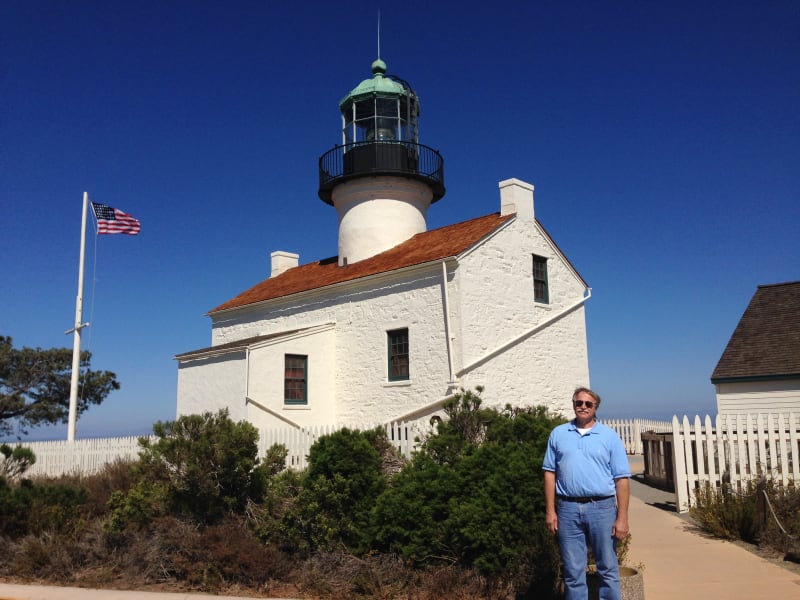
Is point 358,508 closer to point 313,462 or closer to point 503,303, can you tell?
point 313,462

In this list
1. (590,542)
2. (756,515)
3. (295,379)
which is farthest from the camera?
(295,379)

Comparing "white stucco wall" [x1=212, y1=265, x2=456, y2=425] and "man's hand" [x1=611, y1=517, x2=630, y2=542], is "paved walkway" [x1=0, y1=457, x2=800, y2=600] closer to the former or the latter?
"man's hand" [x1=611, y1=517, x2=630, y2=542]

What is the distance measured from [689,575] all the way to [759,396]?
44.9 ft

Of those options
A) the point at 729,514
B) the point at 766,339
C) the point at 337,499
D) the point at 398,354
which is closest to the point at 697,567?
the point at 729,514

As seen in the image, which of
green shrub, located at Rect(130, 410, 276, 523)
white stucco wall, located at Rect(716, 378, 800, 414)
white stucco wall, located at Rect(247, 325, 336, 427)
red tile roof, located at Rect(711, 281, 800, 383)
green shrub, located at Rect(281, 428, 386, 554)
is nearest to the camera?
green shrub, located at Rect(281, 428, 386, 554)

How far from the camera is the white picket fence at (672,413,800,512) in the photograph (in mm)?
11094

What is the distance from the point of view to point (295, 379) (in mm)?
17844

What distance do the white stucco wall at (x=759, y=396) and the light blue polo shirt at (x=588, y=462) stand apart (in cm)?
1568

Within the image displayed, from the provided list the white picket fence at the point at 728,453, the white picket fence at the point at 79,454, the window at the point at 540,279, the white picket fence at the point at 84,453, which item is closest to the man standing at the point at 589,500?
the white picket fence at the point at 728,453

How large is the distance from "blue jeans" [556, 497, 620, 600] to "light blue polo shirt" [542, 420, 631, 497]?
0.13 metres

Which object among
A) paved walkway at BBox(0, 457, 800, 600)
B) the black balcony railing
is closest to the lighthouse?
the black balcony railing

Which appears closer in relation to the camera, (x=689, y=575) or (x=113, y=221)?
(x=689, y=575)

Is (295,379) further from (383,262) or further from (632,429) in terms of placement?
(632,429)

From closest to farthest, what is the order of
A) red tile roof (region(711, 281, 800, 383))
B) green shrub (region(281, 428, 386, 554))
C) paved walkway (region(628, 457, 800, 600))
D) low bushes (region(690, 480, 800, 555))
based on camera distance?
paved walkway (region(628, 457, 800, 600)), green shrub (region(281, 428, 386, 554)), low bushes (region(690, 480, 800, 555)), red tile roof (region(711, 281, 800, 383))
